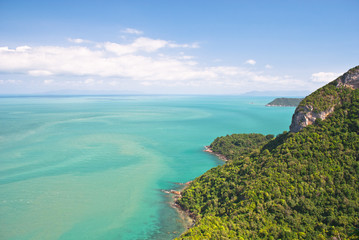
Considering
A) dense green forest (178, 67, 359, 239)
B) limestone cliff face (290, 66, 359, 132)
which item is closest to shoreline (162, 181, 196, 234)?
dense green forest (178, 67, 359, 239)

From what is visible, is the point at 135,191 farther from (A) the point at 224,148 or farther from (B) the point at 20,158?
(B) the point at 20,158

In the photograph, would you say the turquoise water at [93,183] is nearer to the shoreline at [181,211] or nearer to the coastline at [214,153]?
the shoreline at [181,211]

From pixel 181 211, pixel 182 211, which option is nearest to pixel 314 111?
pixel 182 211

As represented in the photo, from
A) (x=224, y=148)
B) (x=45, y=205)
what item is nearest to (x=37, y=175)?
(x=45, y=205)

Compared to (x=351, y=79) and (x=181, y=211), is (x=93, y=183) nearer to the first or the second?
(x=181, y=211)

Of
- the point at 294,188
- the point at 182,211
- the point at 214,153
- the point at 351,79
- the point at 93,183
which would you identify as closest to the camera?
the point at 294,188

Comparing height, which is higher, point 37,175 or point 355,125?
point 355,125

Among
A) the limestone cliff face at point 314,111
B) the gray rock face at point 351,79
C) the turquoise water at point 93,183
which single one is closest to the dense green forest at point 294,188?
the limestone cliff face at point 314,111
